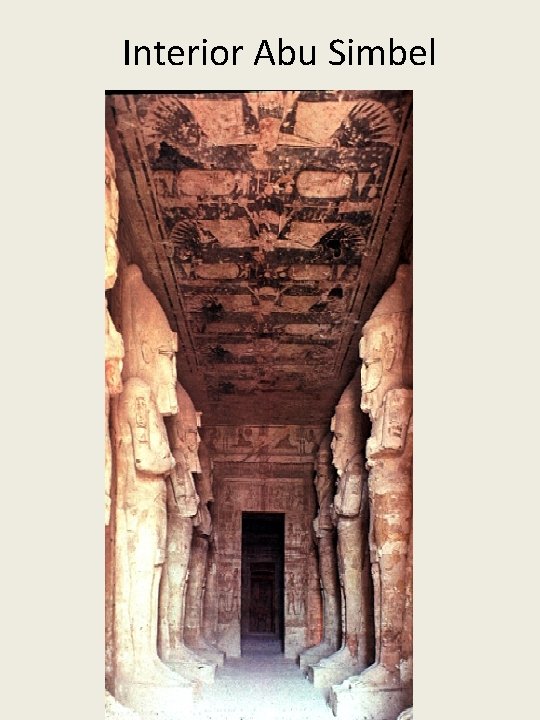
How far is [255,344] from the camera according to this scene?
13.6 metres

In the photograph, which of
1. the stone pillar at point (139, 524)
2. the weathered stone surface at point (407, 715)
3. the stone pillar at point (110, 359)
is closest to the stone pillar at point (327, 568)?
the stone pillar at point (139, 524)

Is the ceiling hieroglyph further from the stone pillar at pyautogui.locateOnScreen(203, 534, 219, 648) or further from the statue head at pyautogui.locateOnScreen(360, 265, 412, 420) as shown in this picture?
the stone pillar at pyautogui.locateOnScreen(203, 534, 219, 648)

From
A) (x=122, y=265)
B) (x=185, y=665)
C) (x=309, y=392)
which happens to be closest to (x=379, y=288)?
(x=122, y=265)

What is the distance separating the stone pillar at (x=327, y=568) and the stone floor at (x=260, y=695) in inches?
20.9

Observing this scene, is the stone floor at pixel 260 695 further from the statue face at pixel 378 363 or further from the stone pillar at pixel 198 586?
the statue face at pixel 378 363

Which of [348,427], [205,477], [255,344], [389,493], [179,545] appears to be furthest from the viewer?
[205,477]

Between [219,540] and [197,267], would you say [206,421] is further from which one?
[197,267]

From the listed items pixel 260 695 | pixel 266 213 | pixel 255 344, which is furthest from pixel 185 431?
pixel 266 213

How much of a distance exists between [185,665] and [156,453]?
3.88 metres

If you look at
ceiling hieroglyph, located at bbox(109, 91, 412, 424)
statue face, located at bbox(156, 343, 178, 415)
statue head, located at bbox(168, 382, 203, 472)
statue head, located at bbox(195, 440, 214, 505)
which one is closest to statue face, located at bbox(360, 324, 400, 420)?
ceiling hieroglyph, located at bbox(109, 91, 412, 424)

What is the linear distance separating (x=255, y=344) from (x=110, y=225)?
570 cm

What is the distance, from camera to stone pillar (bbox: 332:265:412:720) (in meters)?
11.0

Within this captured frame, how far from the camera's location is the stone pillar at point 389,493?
10953 millimetres

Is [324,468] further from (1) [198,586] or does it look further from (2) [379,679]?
(2) [379,679]
